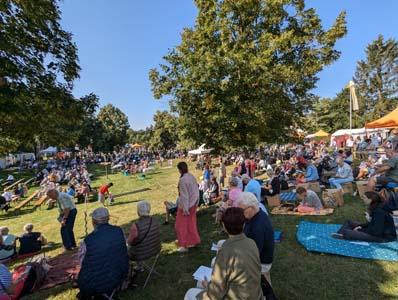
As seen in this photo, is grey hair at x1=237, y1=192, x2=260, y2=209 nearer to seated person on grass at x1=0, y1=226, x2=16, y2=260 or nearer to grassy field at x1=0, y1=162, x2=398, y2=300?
grassy field at x1=0, y1=162, x2=398, y2=300

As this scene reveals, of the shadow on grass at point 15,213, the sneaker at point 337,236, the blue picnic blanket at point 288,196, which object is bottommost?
the shadow on grass at point 15,213

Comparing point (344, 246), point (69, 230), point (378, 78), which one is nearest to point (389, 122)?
point (344, 246)

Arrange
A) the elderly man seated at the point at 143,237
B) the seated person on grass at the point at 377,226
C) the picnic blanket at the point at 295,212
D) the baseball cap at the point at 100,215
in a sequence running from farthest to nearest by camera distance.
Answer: the picnic blanket at the point at 295,212, the seated person on grass at the point at 377,226, the elderly man seated at the point at 143,237, the baseball cap at the point at 100,215

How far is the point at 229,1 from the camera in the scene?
13.3m

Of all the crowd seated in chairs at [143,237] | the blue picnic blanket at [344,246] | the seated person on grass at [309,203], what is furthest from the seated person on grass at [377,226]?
the crowd seated in chairs at [143,237]

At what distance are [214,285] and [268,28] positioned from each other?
13.5 meters

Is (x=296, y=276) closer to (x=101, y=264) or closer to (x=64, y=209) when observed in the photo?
(x=101, y=264)

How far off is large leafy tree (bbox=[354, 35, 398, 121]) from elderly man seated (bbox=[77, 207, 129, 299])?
5636 cm

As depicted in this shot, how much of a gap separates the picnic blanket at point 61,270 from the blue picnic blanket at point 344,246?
4.66 metres

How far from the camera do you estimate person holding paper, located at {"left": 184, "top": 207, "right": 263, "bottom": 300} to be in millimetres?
2480

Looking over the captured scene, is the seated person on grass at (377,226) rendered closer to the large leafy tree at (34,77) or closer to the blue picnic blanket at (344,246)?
the blue picnic blanket at (344,246)

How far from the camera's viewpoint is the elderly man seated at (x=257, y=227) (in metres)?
3.54

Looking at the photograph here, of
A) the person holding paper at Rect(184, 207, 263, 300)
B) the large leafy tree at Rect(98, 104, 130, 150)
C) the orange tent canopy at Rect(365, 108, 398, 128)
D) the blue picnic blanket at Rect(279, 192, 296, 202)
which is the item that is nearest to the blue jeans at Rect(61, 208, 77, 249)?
the person holding paper at Rect(184, 207, 263, 300)

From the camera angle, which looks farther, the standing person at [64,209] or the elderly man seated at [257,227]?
the standing person at [64,209]
